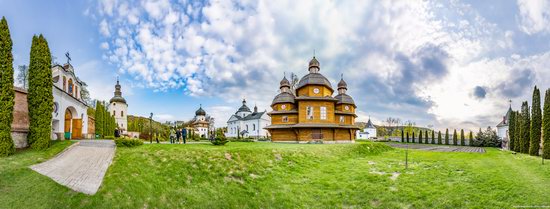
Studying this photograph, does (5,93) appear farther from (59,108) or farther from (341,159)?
(341,159)

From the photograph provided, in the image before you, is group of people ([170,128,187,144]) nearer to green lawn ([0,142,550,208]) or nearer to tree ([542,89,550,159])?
green lawn ([0,142,550,208])

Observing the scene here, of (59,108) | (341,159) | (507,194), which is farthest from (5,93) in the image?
(507,194)

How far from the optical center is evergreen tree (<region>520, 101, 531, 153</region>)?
78.6 feet

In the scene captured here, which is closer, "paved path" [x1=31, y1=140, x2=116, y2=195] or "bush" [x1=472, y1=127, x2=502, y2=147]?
"paved path" [x1=31, y1=140, x2=116, y2=195]

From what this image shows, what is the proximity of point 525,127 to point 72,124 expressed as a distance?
39361 millimetres

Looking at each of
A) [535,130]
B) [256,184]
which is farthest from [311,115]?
[535,130]

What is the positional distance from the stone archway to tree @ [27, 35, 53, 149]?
5.95 m

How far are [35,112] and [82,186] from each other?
938 centimetres

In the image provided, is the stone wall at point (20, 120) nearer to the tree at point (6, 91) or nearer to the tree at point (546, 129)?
the tree at point (6, 91)

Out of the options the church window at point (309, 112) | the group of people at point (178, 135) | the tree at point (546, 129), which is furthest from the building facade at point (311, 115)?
the tree at point (546, 129)

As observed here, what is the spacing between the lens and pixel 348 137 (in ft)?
97.6

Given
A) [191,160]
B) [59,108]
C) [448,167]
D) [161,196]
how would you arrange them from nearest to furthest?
[161,196]
[191,160]
[448,167]
[59,108]

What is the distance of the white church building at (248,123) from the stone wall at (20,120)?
35.9 m

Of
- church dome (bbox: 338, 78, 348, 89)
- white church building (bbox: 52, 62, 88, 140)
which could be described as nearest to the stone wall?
white church building (bbox: 52, 62, 88, 140)
